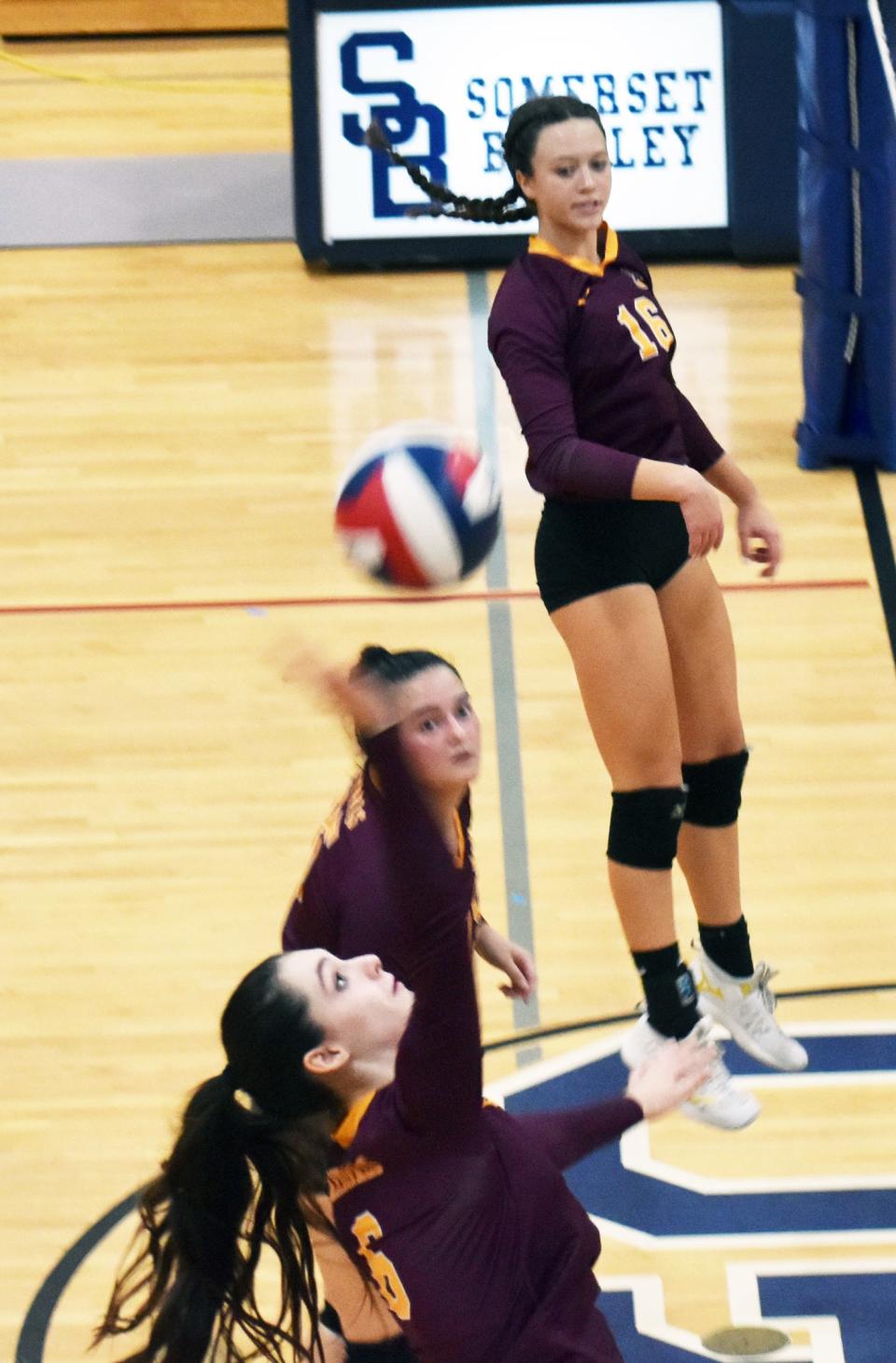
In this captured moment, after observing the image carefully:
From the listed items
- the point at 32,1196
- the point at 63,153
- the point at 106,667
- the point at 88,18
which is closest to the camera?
the point at 32,1196

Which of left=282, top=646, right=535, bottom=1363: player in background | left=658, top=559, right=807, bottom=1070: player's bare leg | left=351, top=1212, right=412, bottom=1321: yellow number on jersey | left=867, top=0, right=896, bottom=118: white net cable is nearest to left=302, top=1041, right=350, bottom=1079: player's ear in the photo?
left=351, top=1212, right=412, bottom=1321: yellow number on jersey

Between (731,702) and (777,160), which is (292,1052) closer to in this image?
(731,702)

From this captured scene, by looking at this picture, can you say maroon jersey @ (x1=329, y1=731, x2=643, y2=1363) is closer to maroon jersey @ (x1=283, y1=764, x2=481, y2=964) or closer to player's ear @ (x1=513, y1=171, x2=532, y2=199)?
maroon jersey @ (x1=283, y1=764, x2=481, y2=964)

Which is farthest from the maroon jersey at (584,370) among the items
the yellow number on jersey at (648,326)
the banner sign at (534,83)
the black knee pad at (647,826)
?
the banner sign at (534,83)

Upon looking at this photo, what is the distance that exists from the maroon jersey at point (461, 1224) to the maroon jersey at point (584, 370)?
140 centimetres

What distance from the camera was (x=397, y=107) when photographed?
28.1 ft

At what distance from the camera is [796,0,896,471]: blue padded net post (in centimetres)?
692

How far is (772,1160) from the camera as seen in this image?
4301 mm

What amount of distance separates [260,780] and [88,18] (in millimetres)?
7344

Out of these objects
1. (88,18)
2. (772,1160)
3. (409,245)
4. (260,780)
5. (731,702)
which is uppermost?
(88,18)

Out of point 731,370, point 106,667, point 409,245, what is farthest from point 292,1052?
point 409,245

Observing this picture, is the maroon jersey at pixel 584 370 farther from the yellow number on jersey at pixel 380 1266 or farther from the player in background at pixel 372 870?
the yellow number on jersey at pixel 380 1266

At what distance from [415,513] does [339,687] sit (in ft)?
3.89

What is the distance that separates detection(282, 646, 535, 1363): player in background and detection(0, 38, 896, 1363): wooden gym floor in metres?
0.73
